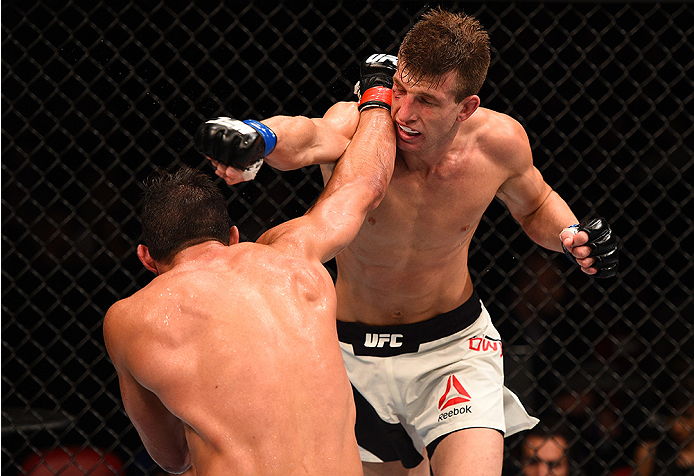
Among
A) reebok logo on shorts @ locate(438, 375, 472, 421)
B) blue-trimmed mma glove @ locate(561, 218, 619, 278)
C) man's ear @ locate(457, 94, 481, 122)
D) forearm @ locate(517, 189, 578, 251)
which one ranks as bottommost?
reebok logo on shorts @ locate(438, 375, 472, 421)

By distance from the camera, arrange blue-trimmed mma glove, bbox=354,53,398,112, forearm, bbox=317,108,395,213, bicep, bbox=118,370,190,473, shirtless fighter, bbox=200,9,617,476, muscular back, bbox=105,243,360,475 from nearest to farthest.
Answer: muscular back, bbox=105,243,360,475, bicep, bbox=118,370,190,473, forearm, bbox=317,108,395,213, shirtless fighter, bbox=200,9,617,476, blue-trimmed mma glove, bbox=354,53,398,112

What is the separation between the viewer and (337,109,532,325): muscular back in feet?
5.94

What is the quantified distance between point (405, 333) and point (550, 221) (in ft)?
1.61

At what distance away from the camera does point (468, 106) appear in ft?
5.55

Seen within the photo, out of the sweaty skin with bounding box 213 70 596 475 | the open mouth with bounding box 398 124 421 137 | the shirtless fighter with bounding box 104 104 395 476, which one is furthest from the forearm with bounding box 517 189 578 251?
the shirtless fighter with bounding box 104 104 395 476

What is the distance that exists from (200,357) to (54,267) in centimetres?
210

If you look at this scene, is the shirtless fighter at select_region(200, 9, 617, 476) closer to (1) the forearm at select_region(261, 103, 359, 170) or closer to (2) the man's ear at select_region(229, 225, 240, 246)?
(1) the forearm at select_region(261, 103, 359, 170)

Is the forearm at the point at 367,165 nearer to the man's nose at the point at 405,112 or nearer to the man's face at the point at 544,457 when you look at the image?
the man's nose at the point at 405,112

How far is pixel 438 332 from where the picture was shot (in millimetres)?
1917

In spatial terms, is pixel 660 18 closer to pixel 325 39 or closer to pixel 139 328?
pixel 325 39

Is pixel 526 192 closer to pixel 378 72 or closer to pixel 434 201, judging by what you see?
pixel 434 201

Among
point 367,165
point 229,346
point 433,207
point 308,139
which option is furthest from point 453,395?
point 229,346

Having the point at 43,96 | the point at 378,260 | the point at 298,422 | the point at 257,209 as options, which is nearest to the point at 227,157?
the point at 298,422

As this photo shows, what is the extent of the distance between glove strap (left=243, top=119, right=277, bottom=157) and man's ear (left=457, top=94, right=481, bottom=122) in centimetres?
48
